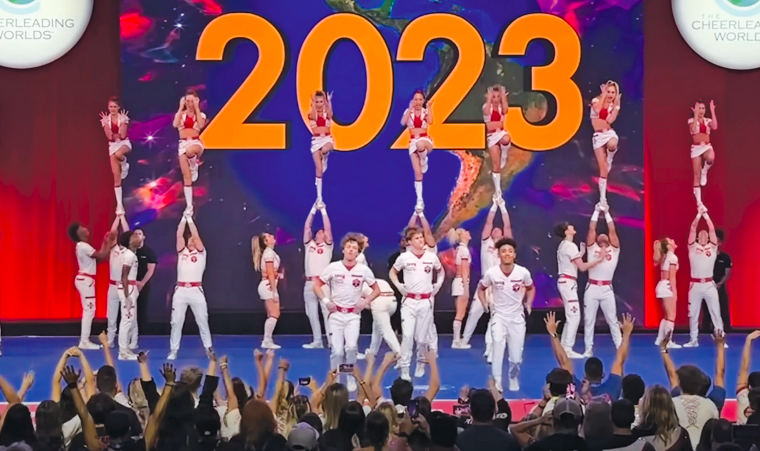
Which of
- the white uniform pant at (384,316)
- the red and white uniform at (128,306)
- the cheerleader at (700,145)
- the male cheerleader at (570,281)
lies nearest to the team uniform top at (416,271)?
the white uniform pant at (384,316)

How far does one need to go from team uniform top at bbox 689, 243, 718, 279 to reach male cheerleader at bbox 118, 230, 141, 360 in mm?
7649

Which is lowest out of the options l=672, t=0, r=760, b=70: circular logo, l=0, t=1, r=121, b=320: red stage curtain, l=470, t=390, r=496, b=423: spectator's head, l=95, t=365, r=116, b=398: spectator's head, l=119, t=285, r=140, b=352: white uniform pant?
l=119, t=285, r=140, b=352: white uniform pant

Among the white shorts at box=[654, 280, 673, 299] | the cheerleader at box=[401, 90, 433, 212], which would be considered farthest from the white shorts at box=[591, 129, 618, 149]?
the cheerleader at box=[401, 90, 433, 212]

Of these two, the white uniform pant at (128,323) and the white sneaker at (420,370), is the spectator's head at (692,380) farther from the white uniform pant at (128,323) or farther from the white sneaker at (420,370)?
the white uniform pant at (128,323)

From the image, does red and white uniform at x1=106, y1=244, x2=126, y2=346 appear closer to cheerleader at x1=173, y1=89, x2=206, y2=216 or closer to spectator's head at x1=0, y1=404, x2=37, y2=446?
cheerleader at x1=173, y1=89, x2=206, y2=216

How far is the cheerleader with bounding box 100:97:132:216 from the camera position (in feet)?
48.4

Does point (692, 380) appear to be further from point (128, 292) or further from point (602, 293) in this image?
point (128, 292)

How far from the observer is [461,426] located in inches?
250

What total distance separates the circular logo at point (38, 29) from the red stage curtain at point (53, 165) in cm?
20

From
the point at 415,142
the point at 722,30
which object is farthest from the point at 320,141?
the point at 722,30

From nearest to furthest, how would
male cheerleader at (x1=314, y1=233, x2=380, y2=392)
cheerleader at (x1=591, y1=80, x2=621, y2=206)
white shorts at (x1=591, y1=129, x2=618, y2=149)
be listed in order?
male cheerleader at (x1=314, y1=233, x2=380, y2=392) → cheerleader at (x1=591, y1=80, x2=621, y2=206) → white shorts at (x1=591, y1=129, x2=618, y2=149)

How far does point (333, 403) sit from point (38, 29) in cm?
1103

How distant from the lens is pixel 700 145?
15.1 metres

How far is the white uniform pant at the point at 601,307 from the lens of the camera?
13766 mm
